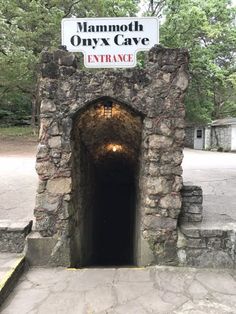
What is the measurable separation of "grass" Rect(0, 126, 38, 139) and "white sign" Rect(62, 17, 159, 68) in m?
13.9

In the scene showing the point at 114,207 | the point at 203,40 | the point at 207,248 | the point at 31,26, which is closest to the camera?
the point at 207,248

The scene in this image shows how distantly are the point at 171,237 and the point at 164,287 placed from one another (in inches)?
29.1

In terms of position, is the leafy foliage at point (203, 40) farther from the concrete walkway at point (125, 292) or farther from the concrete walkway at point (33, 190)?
the concrete walkway at point (125, 292)

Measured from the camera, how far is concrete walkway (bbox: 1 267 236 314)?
3.25 metres

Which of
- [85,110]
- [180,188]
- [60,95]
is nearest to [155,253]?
[180,188]

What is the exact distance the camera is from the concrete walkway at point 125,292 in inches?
128

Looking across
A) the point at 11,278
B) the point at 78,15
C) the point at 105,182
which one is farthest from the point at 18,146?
the point at 11,278

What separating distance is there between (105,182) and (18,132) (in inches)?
423

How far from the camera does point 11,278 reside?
3.62 m

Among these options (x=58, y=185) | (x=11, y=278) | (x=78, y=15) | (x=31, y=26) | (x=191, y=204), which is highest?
(x=78, y=15)

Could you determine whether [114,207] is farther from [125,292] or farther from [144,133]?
[125,292]

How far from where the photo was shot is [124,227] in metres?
9.45

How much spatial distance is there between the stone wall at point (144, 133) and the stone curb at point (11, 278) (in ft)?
0.99

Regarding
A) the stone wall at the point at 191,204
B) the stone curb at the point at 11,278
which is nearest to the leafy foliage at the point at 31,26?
the stone wall at the point at 191,204
